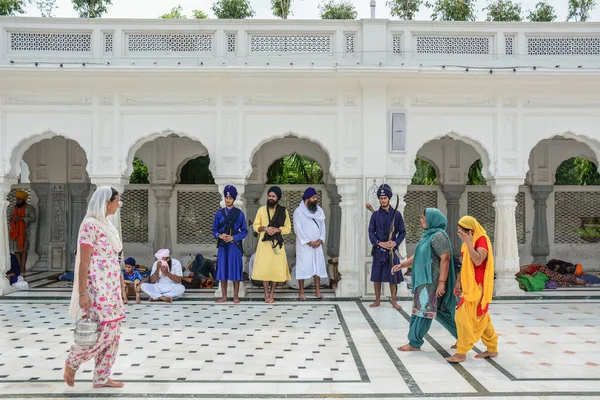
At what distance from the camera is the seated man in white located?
23.4 feet

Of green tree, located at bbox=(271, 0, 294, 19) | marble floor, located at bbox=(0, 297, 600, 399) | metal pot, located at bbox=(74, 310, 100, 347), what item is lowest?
marble floor, located at bbox=(0, 297, 600, 399)

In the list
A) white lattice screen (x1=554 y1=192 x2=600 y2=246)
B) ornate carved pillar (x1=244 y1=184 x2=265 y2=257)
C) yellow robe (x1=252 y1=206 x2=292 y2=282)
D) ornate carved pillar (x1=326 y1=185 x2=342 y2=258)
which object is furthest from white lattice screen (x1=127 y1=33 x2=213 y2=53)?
white lattice screen (x1=554 y1=192 x2=600 y2=246)

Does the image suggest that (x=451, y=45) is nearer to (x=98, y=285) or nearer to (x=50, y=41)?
(x=50, y=41)

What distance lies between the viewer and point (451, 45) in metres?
7.65

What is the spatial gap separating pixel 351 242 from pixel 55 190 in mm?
5915

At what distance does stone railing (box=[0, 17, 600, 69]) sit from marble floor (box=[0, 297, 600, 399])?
3.33 m

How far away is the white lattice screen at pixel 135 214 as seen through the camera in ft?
34.0

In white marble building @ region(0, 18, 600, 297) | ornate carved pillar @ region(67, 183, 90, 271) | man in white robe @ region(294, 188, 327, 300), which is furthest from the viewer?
ornate carved pillar @ region(67, 183, 90, 271)

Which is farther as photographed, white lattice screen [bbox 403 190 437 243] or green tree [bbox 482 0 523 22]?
green tree [bbox 482 0 523 22]

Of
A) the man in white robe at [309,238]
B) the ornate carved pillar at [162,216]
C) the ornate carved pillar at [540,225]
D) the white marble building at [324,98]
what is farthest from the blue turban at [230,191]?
the ornate carved pillar at [540,225]

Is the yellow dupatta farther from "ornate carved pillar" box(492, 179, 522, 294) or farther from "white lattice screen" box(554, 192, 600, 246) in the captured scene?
"white lattice screen" box(554, 192, 600, 246)

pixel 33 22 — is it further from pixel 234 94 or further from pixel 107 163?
pixel 234 94

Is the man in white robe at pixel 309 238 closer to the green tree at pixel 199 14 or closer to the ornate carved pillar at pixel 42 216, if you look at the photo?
the ornate carved pillar at pixel 42 216

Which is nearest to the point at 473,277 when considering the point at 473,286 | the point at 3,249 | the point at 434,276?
the point at 473,286
